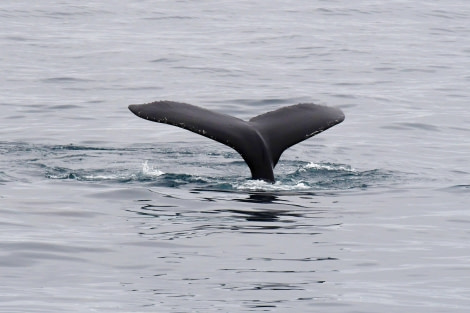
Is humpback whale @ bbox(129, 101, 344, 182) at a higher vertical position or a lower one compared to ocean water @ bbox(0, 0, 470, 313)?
higher

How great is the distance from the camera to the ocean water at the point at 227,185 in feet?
28.4

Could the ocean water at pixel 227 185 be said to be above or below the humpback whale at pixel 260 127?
below

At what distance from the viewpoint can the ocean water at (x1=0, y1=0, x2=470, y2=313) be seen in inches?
340

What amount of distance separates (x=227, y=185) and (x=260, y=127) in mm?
818

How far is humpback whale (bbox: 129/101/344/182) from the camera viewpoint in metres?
11.3

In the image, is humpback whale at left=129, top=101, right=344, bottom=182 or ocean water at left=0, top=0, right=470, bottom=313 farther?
humpback whale at left=129, top=101, right=344, bottom=182

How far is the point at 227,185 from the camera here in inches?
483

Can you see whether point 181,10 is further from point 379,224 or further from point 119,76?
point 379,224

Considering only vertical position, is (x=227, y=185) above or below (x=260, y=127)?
below

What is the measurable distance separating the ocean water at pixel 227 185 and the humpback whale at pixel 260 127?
1.26 ft

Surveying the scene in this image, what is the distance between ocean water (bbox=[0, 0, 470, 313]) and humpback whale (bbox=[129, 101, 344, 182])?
383mm

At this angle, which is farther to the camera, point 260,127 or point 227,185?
point 227,185

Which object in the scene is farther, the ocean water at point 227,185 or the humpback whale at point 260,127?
the humpback whale at point 260,127

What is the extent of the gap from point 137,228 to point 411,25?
23632 millimetres
